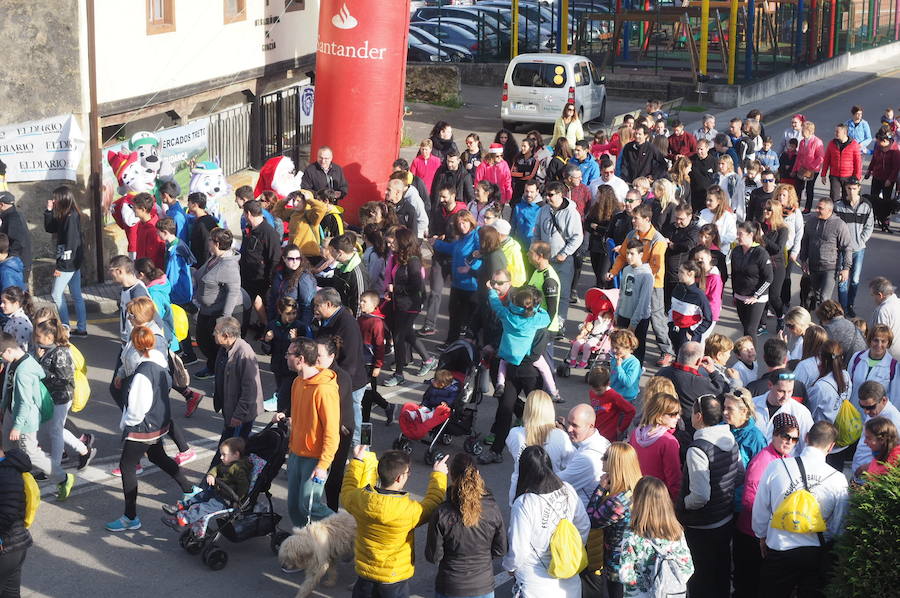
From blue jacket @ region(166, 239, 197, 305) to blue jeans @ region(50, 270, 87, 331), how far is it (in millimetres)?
1560

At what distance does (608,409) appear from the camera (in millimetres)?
9289

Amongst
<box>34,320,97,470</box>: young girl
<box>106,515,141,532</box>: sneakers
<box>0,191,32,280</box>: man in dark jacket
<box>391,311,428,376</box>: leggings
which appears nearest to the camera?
<box>106,515,141,532</box>: sneakers

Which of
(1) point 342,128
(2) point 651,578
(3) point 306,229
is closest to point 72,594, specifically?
(2) point 651,578

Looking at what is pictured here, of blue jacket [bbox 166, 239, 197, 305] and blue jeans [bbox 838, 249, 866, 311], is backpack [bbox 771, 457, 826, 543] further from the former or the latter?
→ blue jeans [bbox 838, 249, 866, 311]

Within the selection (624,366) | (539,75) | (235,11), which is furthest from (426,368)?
(539,75)

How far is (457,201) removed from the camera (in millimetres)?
15523

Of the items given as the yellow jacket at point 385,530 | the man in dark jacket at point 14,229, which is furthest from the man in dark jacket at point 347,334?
the man in dark jacket at point 14,229

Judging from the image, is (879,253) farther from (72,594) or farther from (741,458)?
(72,594)

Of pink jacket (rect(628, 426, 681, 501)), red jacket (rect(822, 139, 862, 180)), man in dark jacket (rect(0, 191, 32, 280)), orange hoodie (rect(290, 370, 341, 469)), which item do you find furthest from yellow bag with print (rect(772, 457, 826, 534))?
red jacket (rect(822, 139, 862, 180))

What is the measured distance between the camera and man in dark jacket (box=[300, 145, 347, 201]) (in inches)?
617

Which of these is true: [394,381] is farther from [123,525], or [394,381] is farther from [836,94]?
[836,94]

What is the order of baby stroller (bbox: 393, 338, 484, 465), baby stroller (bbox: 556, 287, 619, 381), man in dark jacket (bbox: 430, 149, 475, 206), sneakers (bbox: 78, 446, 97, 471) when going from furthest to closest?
man in dark jacket (bbox: 430, 149, 475, 206)
baby stroller (bbox: 556, 287, 619, 381)
baby stroller (bbox: 393, 338, 484, 465)
sneakers (bbox: 78, 446, 97, 471)

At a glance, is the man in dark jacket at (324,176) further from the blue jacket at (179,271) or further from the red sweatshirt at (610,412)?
the red sweatshirt at (610,412)

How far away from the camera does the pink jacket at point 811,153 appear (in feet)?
62.4
